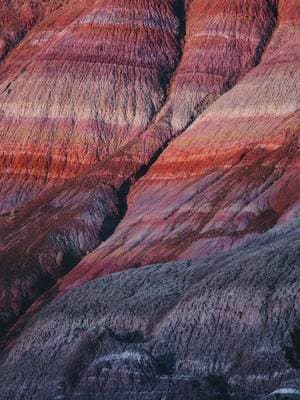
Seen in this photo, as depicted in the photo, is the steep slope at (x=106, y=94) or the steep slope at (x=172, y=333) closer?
the steep slope at (x=172, y=333)

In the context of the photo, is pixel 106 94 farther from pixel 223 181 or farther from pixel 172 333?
pixel 172 333

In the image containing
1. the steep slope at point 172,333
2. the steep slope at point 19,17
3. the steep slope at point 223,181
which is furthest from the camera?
the steep slope at point 19,17

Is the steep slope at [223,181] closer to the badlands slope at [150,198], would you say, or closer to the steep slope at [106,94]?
the badlands slope at [150,198]

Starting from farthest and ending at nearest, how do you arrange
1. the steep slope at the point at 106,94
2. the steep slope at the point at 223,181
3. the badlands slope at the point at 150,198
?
the steep slope at the point at 106,94, the steep slope at the point at 223,181, the badlands slope at the point at 150,198

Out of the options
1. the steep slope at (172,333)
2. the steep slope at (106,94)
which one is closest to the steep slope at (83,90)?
the steep slope at (106,94)

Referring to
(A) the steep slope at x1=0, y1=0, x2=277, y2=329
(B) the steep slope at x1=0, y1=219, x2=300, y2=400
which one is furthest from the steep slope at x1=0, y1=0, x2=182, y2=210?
(B) the steep slope at x1=0, y1=219, x2=300, y2=400

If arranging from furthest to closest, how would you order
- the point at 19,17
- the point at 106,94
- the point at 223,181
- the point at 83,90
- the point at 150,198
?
the point at 19,17 → the point at 83,90 → the point at 106,94 → the point at 150,198 → the point at 223,181

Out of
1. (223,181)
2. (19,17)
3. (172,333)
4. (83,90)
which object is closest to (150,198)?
(223,181)
